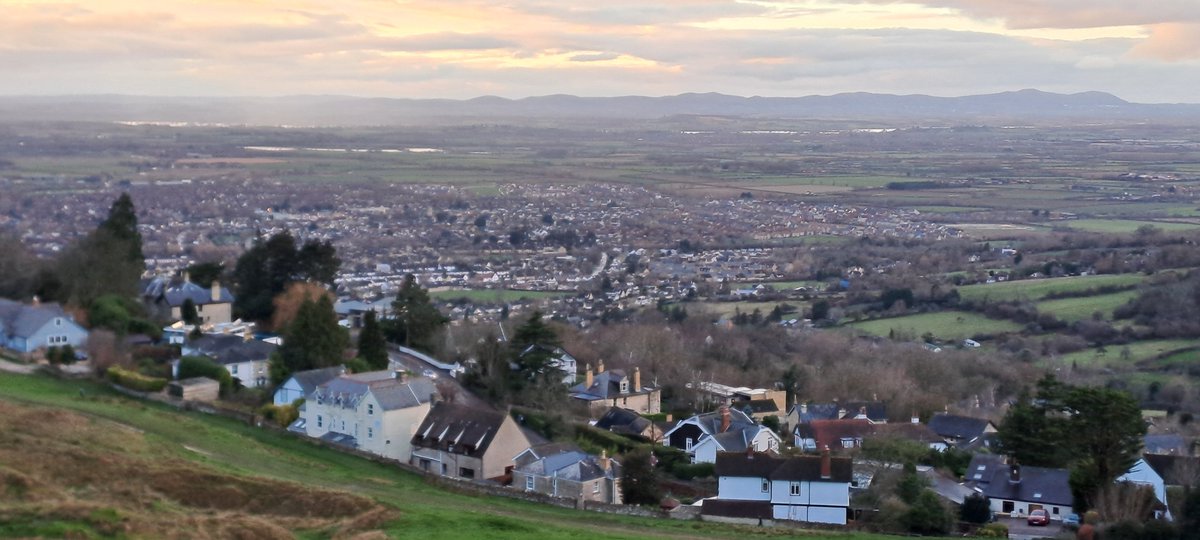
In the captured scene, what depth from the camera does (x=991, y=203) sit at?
125438 mm

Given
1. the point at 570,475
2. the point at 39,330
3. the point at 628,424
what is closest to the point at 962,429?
the point at 628,424

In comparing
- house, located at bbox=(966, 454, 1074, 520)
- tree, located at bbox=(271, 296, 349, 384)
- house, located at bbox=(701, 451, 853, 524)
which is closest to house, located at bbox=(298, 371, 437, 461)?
tree, located at bbox=(271, 296, 349, 384)

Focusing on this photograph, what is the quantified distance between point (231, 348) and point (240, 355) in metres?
0.50

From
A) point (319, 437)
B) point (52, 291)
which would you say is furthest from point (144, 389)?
point (52, 291)

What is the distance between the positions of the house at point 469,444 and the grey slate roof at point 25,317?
1368cm

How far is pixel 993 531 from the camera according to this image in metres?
28.5

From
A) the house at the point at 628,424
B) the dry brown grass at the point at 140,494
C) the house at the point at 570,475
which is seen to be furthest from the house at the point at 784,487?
the dry brown grass at the point at 140,494

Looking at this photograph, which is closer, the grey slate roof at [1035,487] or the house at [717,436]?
the grey slate roof at [1035,487]

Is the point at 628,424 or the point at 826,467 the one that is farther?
the point at 628,424

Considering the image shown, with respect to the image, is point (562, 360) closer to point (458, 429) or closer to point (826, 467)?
point (458, 429)

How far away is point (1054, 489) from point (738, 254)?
2736 inches

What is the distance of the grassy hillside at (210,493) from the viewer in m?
19.9

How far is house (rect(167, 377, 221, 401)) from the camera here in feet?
125

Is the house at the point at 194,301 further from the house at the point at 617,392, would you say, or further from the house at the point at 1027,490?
the house at the point at 1027,490
